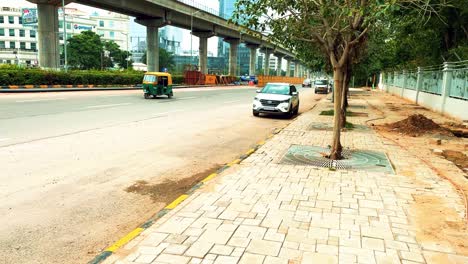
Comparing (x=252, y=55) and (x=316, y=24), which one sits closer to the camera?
(x=316, y=24)

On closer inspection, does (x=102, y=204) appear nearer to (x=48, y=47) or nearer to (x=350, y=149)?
(x=350, y=149)

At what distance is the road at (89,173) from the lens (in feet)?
13.4

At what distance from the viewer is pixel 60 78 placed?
32.3 metres

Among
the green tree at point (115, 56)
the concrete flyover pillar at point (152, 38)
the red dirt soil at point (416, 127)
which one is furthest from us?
the green tree at point (115, 56)

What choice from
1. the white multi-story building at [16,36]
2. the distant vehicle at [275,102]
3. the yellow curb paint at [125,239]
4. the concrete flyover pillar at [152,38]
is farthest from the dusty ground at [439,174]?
the white multi-story building at [16,36]

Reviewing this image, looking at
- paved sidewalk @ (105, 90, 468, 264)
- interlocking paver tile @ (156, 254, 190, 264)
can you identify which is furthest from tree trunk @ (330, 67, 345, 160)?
interlocking paver tile @ (156, 254, 190, 264)

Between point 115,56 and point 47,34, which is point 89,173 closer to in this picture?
point 47,34

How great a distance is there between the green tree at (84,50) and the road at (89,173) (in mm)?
74758

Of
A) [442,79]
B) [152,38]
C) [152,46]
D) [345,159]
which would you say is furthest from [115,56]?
[345,159]

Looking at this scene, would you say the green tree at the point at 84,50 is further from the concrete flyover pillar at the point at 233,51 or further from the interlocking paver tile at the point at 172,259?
the interlocking paver tile at the point at 172,259

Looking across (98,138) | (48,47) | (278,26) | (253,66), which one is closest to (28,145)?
(98,138)

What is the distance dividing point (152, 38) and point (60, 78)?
706 inches

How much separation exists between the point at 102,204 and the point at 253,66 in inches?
3266

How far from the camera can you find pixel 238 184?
5867 mm
